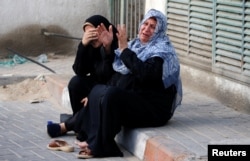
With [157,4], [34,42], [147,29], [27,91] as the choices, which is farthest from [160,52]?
[34,42]

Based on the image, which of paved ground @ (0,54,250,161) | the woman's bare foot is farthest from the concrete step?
the woman's bare foot

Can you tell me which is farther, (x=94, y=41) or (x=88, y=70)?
(x=88, y=70)

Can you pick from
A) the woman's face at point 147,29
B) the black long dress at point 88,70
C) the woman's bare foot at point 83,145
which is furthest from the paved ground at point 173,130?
the woman's face at point 147,29

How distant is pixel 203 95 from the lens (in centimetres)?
818

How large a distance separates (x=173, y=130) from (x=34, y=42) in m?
4.94

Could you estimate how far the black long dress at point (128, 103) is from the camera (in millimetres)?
6371

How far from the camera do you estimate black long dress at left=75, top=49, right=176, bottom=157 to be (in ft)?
20.9

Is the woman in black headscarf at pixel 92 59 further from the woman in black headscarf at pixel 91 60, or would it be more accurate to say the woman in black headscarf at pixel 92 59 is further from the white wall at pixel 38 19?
the white wall at pixel 38 19

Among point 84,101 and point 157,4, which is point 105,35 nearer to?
point 84,101

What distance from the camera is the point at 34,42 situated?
36.6 feet

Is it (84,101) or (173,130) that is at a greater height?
(84,101)

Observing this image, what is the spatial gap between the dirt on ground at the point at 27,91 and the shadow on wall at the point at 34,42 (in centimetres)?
152

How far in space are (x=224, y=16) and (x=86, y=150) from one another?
2.15m

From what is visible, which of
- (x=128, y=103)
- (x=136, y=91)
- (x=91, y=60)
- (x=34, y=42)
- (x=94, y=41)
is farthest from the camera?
(x=34, y=42)
